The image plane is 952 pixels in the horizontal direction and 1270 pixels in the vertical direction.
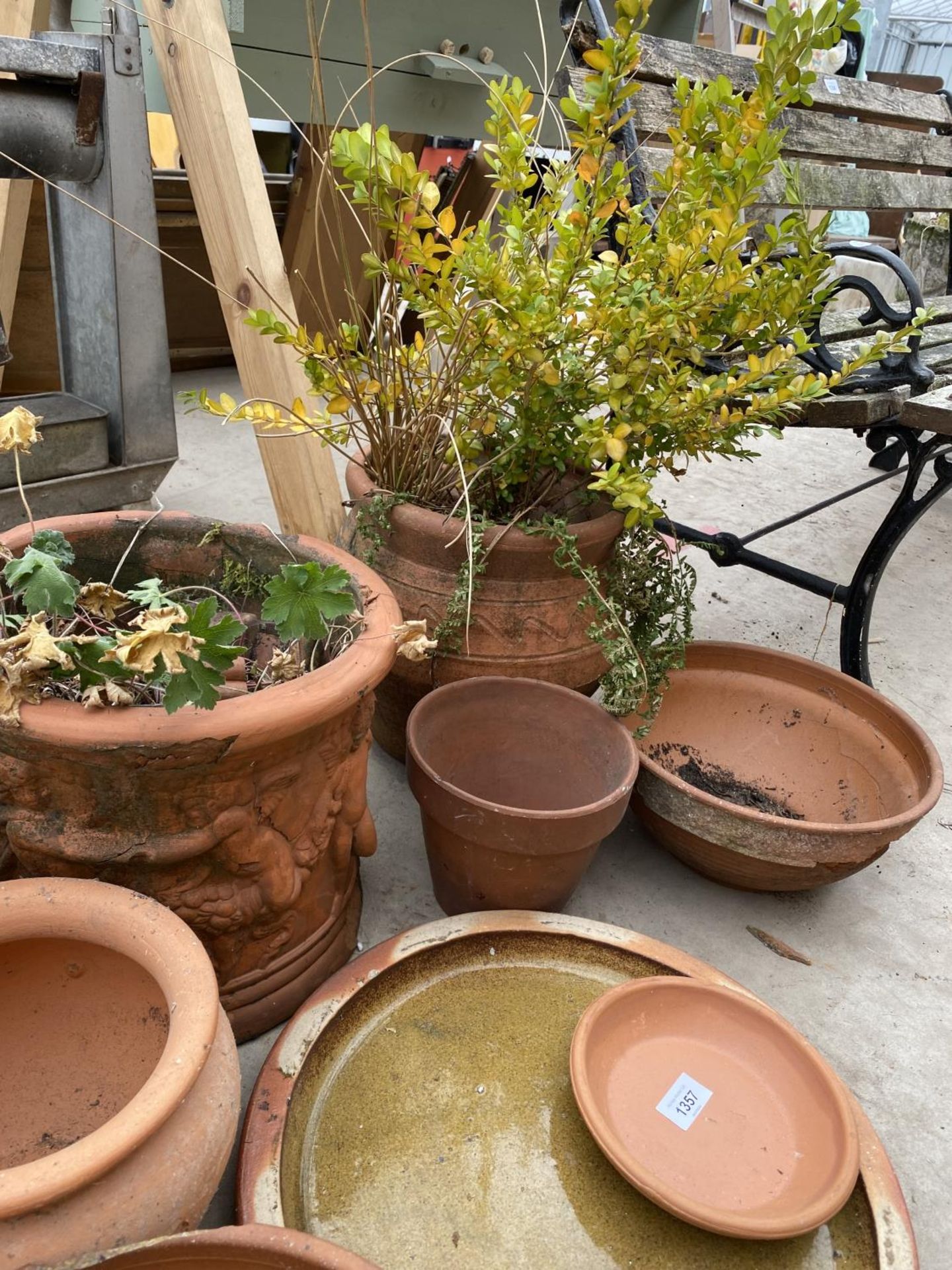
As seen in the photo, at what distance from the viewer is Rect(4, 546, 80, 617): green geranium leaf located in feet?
3.38

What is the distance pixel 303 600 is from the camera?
119cm

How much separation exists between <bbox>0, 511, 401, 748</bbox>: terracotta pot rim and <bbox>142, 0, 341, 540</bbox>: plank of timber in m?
0.90

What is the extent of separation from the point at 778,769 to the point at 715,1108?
0.83m

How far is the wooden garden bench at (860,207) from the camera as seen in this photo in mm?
1979

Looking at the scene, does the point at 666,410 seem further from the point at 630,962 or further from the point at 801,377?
the point at 630,962

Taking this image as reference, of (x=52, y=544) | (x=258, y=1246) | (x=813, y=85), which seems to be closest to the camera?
(x=258, y=1246)

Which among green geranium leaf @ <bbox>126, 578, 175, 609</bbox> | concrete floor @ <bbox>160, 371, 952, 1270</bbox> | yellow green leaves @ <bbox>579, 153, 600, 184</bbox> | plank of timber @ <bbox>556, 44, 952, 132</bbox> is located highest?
plank of timber @ <bbox>556, 44, 952, 132</bbox>

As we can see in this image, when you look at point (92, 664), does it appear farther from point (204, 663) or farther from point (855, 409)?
point (855, 409)

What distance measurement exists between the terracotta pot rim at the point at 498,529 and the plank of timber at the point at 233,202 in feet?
1.97

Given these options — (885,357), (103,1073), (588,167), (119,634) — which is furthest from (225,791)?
(885,357)

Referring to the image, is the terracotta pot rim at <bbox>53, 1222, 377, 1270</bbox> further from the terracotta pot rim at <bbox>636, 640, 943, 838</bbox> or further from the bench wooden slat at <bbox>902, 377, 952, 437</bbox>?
the bench wooden slat at <bbox>902, 377, 952, 437</bbox>

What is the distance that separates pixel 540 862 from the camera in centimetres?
141

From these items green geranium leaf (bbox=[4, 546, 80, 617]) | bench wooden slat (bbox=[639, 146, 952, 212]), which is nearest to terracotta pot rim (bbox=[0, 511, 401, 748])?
green geranium leaf (bbox=[4, 546, 80, 617])

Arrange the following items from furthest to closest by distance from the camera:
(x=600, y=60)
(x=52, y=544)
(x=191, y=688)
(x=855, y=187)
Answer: (x=855, y=187) < (x=600, y=60) < (x=52, y=544) < (x=191, y=688)
